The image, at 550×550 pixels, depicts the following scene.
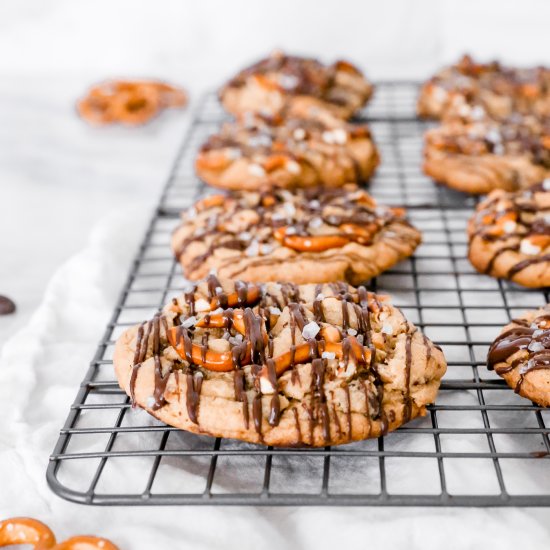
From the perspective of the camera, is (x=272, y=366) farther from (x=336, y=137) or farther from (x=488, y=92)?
(x=488, y=92)

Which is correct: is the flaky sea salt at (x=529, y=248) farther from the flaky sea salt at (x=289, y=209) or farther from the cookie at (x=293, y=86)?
the cookie at (x=293, y=86)

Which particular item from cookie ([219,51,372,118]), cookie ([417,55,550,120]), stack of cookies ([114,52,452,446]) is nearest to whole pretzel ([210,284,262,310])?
stack of cookies ([114,52,452,446])

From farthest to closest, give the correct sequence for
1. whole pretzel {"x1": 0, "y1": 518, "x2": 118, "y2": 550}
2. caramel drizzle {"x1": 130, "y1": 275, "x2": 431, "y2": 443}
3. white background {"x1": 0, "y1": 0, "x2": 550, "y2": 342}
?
1. white background {"x1": 0, "y1": 0, "x2": 550, "y2": 342}
2. caramel drizzle {"x1": 130, "y1": 275, "x2": 431, "y2": 443}
3. whole pretzel {"x1": 0, "y1": 518, "x2": 118, "y2": 550}

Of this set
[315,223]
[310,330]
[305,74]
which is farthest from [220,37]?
[310,330]

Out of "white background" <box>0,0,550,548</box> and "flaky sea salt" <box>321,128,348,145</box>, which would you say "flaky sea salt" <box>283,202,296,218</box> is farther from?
"white background" <box>0,0,550,548</box>

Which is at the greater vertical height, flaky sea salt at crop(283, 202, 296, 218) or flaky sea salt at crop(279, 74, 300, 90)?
flaky sea salt at crop(283, 202, 296, 218)

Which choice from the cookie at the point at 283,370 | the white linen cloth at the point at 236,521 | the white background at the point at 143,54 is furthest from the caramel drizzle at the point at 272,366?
the white background at the point at 143,54

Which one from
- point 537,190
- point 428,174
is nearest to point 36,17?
point 428,174
